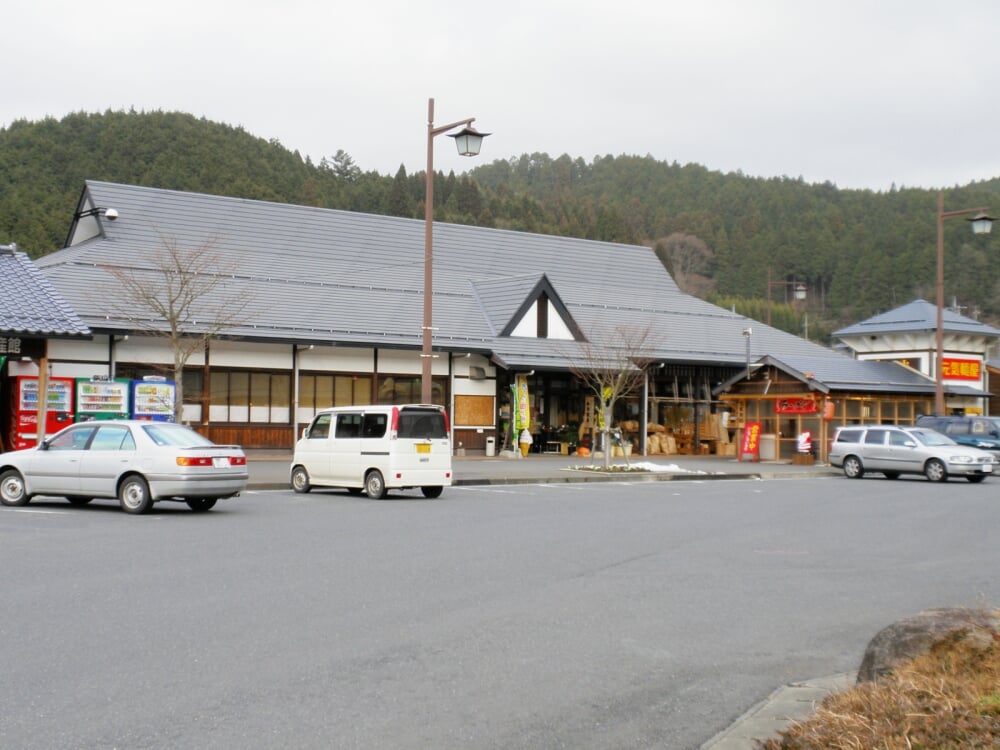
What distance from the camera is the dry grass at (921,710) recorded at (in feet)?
15.4

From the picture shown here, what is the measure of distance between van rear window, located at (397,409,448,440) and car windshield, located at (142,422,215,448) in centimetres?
452

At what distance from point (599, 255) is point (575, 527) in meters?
35.8

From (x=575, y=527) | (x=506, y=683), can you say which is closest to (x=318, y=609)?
(x=506, y=683)

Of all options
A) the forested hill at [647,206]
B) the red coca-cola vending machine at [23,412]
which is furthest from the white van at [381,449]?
the forested hill at [647,206]

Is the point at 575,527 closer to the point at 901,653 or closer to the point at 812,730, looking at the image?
the point at 901,653

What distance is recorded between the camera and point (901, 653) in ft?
20.1

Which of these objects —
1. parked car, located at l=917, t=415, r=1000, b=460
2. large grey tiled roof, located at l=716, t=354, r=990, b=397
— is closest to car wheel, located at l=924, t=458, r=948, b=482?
parked car, located at l=917, t=415, r=1000, b=460

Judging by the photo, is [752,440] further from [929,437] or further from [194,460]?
[194,460]

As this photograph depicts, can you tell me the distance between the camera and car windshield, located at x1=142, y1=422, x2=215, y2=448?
59.4 ft

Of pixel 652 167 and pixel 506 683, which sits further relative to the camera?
pixel 652 167

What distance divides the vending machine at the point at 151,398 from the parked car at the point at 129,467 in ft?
36.8

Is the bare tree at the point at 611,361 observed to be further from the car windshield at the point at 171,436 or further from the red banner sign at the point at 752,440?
the car windshield at the point at 171,436

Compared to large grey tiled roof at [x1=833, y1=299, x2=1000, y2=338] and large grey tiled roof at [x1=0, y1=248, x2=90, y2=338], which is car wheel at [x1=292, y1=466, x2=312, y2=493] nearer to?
large grey tiled roof at [x1=0, y1=248, x2=90, y2=338]

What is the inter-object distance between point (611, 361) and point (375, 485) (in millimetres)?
18323
